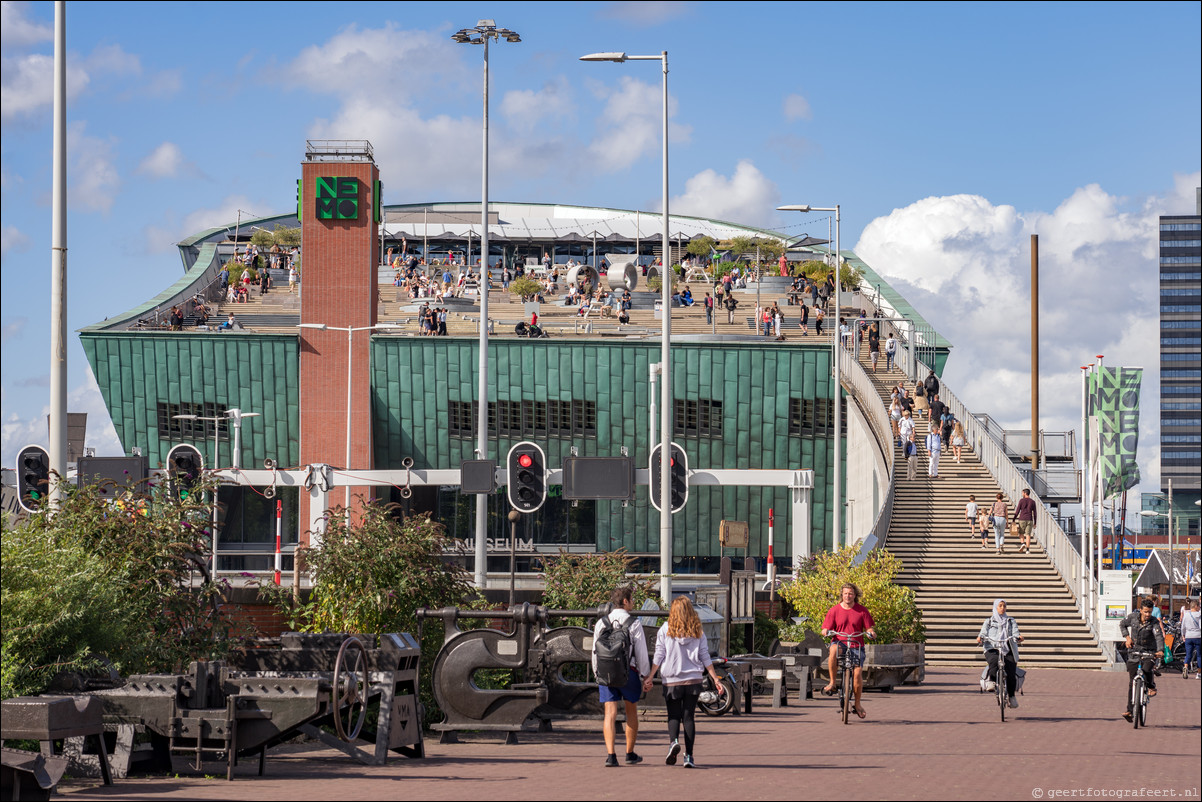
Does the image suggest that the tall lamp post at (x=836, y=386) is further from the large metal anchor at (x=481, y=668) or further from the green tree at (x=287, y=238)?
the green tree at (x=287, y=238)

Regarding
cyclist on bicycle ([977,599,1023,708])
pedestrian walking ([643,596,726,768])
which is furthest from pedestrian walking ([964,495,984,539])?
pedestrian walking ([643,596,726,768])

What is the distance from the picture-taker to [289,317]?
208 feet

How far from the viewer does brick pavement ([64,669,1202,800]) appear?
35.7 ft

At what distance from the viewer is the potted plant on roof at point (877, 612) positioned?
2467 centimetres

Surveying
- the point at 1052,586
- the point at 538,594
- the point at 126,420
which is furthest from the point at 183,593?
the point at 126,420

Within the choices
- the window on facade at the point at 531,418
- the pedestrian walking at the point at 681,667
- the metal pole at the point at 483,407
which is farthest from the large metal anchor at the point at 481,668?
the window on facade at the point at 531,418

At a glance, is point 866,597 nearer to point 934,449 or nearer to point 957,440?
point 934,449

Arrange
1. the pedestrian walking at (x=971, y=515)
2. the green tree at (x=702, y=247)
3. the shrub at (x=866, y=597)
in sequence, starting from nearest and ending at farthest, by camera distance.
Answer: the shrub at (x=866, y=597), the pedestrian walking at (x=971, y=515), the green tree at (x=702, y=247)

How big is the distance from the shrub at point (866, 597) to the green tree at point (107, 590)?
41.5 feet

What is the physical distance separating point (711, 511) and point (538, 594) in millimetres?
35519

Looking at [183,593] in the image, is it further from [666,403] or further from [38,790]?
[666,403]

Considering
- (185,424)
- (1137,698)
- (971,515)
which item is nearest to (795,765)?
(1137,698)

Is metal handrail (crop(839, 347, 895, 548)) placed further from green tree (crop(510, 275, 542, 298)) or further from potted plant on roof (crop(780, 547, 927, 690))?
green tree (crop(510, 275, 542, 298))

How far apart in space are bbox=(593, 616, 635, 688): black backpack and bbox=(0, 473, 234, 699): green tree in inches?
143
